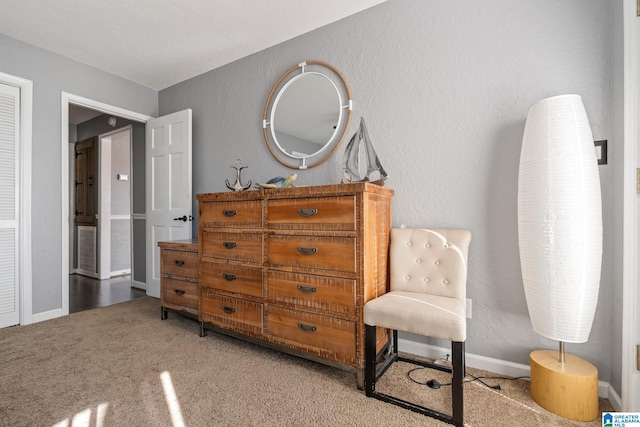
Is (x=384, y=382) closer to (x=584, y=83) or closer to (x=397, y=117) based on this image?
(x=397, y=117)

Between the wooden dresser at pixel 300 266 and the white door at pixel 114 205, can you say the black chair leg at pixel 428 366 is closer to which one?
the wooden dresser at pixel 300 266

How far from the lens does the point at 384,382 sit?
1.78 metres

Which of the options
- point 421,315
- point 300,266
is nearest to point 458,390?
point 421,315

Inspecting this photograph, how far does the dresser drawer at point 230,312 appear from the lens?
2.09 m

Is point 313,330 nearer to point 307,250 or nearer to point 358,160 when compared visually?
point 307,250

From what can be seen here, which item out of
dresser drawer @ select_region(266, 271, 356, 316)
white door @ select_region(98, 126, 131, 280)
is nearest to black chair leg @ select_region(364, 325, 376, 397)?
dresser drawer @ select_region(266, 271, 356, 316)

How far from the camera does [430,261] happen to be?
6.14 ft

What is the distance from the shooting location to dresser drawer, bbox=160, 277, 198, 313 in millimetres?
2557

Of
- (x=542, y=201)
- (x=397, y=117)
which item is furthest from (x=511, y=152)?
(x=397, y=117)

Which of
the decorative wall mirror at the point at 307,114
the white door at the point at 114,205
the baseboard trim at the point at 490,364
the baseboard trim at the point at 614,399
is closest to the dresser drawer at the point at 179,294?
the decorative wall mirror at the point at 307,114

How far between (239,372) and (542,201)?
1.91 metres

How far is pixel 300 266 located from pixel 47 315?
8.93ft

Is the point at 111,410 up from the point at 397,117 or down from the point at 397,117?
down

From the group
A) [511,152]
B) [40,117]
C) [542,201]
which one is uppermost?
[40,117]
